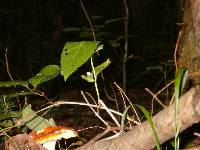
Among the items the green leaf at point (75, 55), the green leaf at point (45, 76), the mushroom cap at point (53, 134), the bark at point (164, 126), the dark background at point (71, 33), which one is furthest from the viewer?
the dark background at point (71, 33)

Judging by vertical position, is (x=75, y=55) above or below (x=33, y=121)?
above

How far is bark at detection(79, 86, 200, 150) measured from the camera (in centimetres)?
109

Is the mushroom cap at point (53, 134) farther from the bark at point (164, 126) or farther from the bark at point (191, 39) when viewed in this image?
the bark at point (191, 39)

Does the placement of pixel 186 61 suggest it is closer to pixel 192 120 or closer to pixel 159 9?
pixel 192 120

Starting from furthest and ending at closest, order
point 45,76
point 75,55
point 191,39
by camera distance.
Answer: point 191,39, point 45,76, point 75,55

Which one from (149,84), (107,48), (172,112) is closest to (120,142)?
(172,112)

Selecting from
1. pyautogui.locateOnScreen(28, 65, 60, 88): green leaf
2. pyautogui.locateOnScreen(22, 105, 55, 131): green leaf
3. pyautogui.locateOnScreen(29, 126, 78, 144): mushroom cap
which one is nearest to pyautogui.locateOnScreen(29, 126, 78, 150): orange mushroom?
pyautogui.locateOnScreen(29, 126, 78, 144): mushroom cap

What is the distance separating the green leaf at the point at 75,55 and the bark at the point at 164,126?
0.32m

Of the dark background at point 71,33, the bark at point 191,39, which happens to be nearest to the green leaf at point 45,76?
the bark at point 191,39

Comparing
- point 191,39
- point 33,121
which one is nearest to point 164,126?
point 191,39

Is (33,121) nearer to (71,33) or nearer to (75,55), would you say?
(75,55)

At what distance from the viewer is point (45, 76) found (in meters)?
1.54

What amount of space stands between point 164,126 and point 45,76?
2.04 feet

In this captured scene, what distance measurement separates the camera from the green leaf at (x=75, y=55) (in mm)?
1304
